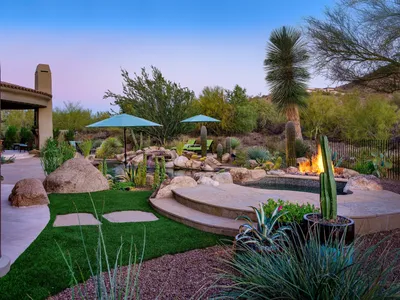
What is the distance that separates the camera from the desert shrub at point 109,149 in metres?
18.6

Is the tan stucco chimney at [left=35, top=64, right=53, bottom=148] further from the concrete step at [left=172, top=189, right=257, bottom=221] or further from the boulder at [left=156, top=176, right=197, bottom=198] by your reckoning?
the concrete step at [left=172, top=189, right=257, bottom=221]

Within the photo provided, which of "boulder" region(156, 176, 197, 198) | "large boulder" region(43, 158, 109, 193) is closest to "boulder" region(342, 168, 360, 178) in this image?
"boulder" region(156, 176, 197, 198)

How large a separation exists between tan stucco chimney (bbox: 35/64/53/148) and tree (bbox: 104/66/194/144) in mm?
6153

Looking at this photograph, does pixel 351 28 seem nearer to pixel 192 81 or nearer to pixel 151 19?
pixel 151 19

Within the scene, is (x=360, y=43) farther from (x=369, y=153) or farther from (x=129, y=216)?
(x=129, y=216)

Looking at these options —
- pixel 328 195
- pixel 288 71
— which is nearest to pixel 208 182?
pixel 328 195

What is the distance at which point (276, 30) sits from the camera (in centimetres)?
1808

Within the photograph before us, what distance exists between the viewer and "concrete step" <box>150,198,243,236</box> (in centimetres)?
493

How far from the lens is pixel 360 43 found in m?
8.35

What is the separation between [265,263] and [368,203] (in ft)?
13.9

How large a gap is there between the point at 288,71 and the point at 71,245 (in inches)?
613

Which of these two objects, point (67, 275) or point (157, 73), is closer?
point (67, 275)

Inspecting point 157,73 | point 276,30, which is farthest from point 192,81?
point 276,30

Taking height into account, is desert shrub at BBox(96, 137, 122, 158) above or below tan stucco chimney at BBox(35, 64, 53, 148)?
below
